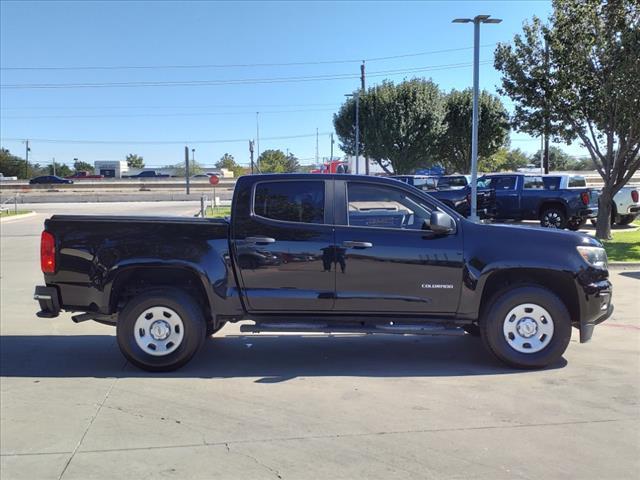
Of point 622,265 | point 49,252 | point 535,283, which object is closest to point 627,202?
point 622,265

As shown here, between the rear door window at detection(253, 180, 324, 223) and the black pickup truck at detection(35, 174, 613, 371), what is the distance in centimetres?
2

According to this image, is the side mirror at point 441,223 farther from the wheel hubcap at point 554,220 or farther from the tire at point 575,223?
the tire at point 575,223

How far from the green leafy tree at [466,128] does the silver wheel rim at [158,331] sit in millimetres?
36420

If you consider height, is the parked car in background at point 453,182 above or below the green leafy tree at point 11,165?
below

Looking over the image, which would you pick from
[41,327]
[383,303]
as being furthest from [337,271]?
[41,327]

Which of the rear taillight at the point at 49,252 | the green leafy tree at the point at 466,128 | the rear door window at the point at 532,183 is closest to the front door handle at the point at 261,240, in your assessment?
the rear taillight at the point at 49,252

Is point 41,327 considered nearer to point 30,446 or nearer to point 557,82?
point 30,446

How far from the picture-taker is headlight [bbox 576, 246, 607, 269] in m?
5.41

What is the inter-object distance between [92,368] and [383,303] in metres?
2.99

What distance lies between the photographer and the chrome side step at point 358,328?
5.37m

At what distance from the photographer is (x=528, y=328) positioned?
5.42 m

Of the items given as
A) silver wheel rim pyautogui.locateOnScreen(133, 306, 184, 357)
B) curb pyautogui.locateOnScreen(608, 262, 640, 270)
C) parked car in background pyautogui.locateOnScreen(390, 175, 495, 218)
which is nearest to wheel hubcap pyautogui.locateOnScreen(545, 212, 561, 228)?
parked car in background pyautogui.locateOnScreen(390, 175, 495, 218)

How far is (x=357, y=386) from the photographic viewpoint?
5.07 m

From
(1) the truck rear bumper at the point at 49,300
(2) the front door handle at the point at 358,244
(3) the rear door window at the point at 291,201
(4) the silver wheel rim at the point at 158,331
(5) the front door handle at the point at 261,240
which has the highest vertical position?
(3) the rear door window at the point at 291,201
